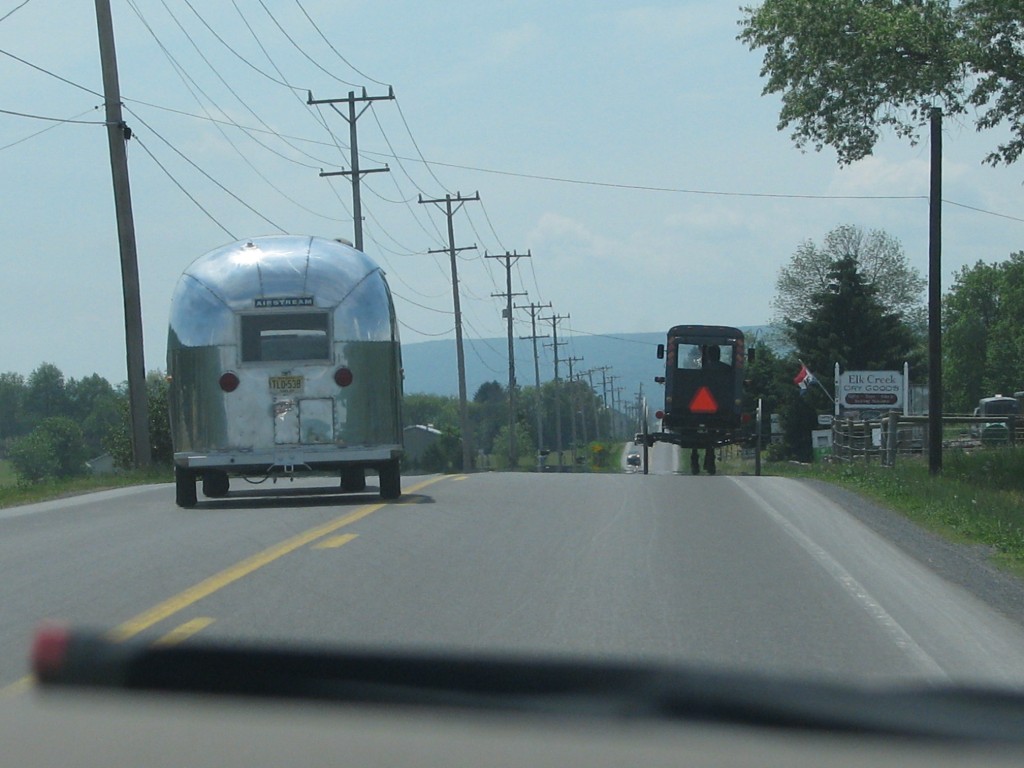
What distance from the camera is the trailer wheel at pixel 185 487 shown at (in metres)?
Answer: 17.1

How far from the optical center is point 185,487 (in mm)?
17234

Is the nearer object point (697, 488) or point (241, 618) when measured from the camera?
point (241, 618)

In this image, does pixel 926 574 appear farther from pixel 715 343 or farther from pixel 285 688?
pixel 715 343

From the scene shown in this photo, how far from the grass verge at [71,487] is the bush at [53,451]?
268 feet

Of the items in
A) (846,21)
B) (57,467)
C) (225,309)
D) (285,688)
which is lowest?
(57,467)

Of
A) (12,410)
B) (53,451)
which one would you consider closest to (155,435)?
(53,451)

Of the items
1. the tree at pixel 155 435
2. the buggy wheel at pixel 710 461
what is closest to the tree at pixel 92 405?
the tree at pixel 155 435

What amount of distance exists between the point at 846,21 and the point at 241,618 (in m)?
21.9

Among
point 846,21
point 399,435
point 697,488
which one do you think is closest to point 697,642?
point 399,435

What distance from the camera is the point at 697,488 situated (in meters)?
20.3

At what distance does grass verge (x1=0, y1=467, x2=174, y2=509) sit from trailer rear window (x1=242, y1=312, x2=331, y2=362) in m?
4.93

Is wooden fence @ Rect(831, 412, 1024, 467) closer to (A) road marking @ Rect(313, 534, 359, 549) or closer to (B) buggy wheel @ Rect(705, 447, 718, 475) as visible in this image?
(B) buggy wheel @ Rect(705, 447, 718, 475)

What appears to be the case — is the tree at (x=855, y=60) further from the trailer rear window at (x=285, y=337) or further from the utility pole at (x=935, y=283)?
the trailer rear window at (x=285, y=337)

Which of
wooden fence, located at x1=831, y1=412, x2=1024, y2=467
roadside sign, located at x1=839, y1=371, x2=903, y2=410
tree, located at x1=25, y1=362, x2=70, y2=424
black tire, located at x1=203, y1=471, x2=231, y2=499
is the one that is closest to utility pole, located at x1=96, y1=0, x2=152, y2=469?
black tire, located at x1=203, y1=471, x2=231, y2=499
